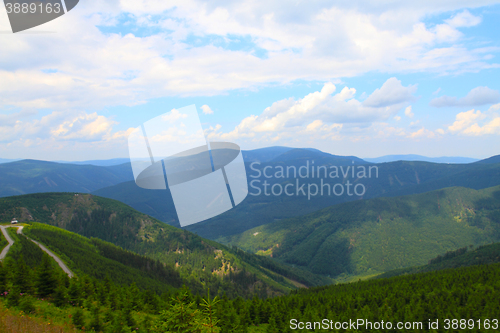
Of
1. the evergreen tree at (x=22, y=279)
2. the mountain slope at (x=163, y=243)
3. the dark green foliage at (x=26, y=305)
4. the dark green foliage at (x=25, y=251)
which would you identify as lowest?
the mountain slope at (x=163, y=243)

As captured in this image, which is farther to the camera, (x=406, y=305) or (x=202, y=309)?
(x=406, y=305)

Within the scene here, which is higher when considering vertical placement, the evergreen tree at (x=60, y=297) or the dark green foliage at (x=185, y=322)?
the dark green foliage at (x=185, y=322)

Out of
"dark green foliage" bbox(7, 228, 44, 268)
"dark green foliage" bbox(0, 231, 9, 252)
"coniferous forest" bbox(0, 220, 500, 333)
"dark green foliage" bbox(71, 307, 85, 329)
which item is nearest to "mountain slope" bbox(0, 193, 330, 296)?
"coniferous forest" bbox(0, 220, 500, 333)

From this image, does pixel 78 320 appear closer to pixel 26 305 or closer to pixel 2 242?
pixel 26 305

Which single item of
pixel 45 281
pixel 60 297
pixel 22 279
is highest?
pixel 22 279

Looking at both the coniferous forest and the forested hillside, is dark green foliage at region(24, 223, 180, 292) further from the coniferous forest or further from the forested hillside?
the forested hillside

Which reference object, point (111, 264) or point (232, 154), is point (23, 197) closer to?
point (111, 264)

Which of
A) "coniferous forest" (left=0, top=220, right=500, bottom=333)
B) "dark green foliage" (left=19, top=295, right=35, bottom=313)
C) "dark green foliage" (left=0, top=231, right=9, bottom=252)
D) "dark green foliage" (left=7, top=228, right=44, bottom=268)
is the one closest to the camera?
"coniferous forest" (left=0, top=220, right=500, bottom=333)

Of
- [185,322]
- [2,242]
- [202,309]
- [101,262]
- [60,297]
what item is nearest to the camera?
[185,322]

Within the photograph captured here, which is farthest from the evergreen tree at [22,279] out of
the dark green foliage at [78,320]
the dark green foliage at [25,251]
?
the dark green foliage at [25,251]

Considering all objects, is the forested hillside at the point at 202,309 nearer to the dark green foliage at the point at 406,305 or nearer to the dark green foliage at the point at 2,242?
the dark green foliage at the point at 406,305

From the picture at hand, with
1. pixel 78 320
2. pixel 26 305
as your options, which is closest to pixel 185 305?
pixel 78 320

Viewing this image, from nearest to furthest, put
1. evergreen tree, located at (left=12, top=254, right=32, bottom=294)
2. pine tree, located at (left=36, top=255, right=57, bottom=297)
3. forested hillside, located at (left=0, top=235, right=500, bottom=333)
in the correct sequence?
forested hillside, located at (left=0, top=235, right=500, bottom=333) → evergreen tree, located at (left=12, top=254, right=32, bottom=294) → pine tree, located at (left=36, top=255, right=57, bottom=297)

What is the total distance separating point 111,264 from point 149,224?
307 ft
